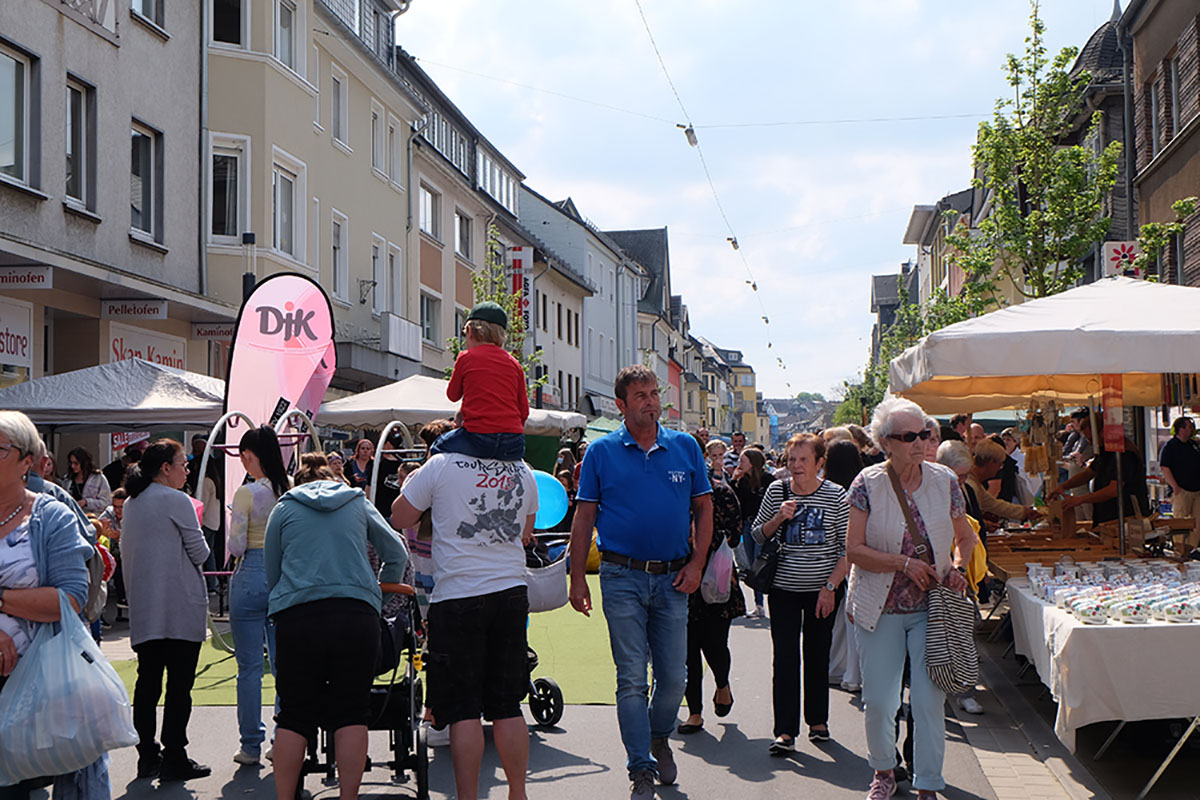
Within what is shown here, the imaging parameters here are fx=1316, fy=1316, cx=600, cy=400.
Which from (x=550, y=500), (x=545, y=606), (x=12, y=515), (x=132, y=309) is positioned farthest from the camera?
(x=132, y=309)

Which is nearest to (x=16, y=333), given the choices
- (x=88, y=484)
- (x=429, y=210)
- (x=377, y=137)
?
(x=88, y=484)

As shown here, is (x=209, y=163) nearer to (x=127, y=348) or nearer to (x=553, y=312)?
(x=127, y=348)

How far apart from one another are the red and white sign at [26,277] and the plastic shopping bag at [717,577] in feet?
32.3

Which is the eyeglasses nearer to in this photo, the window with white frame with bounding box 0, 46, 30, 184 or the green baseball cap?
the green baseball cap

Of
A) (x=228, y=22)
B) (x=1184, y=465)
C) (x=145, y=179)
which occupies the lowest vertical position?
(x=1184, y=465)

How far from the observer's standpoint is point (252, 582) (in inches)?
288

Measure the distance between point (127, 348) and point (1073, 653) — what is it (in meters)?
15.3

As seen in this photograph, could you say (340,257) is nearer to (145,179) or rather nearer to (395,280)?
(395,280)

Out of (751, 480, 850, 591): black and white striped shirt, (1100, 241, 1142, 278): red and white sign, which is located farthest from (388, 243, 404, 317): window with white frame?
(751, 480, 850, 591): black and white striped shirt

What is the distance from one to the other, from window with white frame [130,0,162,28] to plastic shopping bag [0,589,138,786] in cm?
1608

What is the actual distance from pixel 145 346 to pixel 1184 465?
13977 mm

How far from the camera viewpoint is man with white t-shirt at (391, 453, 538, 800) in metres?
5.48

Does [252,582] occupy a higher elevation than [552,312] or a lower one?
lower

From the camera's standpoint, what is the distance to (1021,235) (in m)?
18.8
